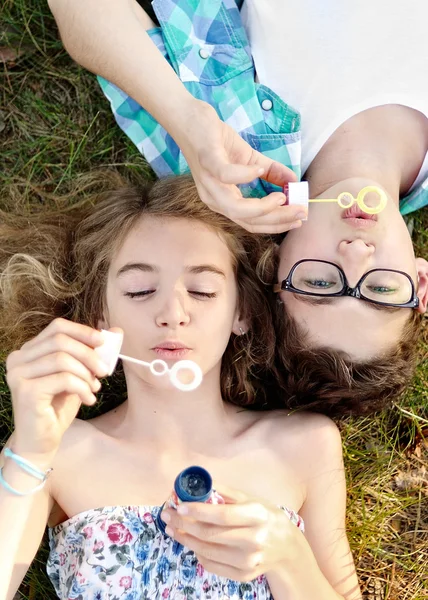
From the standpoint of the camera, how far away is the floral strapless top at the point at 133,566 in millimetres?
2934

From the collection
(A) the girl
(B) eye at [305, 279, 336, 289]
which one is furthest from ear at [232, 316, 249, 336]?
(B) eye at [305, 279, 336, 289]

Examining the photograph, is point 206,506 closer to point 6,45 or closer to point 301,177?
point 301,177

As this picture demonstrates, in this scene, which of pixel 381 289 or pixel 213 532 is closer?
pixel 213 532

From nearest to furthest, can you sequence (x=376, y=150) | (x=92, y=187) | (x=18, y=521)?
(x=18, y=521)
(x=376, y=150)
(x=92, y=187)

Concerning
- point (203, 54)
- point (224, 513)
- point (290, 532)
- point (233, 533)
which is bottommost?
point (290, 532)

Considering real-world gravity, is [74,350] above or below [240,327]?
above

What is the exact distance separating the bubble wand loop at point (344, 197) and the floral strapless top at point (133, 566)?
1.53 m

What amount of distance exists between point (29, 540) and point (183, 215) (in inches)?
63.6

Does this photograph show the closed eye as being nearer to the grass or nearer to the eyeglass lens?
the eyeglass lens

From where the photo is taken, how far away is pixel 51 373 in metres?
2.32

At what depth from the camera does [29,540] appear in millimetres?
2973

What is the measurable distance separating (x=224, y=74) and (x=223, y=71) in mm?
19

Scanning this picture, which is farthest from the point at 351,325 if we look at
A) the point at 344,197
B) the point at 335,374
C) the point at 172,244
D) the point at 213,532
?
the point at 213,532

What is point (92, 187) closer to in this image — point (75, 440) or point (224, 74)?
point (224, 74)
